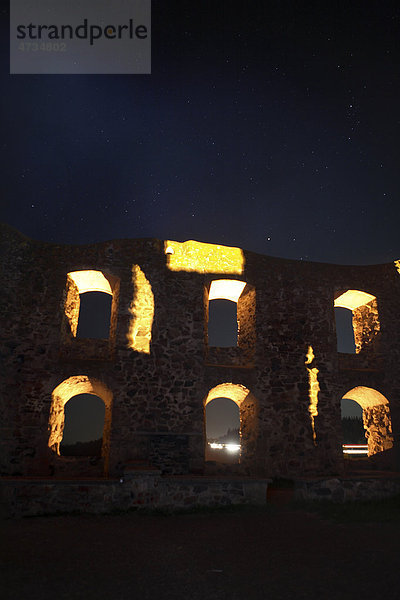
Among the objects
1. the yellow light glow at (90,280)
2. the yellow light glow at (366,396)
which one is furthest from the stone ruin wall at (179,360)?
the yellow light glow at (90,280)

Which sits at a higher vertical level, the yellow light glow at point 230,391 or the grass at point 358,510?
the yellow light glow at point 230,391

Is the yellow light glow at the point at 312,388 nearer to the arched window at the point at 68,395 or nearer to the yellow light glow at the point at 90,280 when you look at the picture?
the arched window at the point at 68,395

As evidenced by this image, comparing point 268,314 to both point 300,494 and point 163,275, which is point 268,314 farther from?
point 300,494

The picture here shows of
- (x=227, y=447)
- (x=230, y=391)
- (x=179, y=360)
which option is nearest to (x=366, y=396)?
(x=230, y=391)

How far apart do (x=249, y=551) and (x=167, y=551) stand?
3.64ft

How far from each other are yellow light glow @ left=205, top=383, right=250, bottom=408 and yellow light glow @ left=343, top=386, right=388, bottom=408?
11.4ft

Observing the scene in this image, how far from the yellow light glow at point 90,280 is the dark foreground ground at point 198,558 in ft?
24.6

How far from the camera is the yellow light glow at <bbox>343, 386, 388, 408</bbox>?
531 inches

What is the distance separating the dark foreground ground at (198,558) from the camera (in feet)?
13.5

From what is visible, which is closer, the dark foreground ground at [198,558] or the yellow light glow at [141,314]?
the dark foreground ground at [198,558]

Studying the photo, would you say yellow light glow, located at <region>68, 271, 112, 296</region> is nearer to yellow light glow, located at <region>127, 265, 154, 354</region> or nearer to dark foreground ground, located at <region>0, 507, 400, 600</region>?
yellow light glow, located at <region>127, 265, 154, 354</region>

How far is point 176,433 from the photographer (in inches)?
457

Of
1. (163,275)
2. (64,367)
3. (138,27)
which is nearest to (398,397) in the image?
(163,275)

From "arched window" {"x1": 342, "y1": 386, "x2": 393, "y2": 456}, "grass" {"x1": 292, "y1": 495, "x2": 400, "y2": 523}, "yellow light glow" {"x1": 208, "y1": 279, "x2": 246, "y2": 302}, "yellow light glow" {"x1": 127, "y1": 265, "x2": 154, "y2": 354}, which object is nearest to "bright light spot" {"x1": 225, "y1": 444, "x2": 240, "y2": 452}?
"arched window" {"x1": 342, "y1": 386, "x2": 393, "y2": 456}
